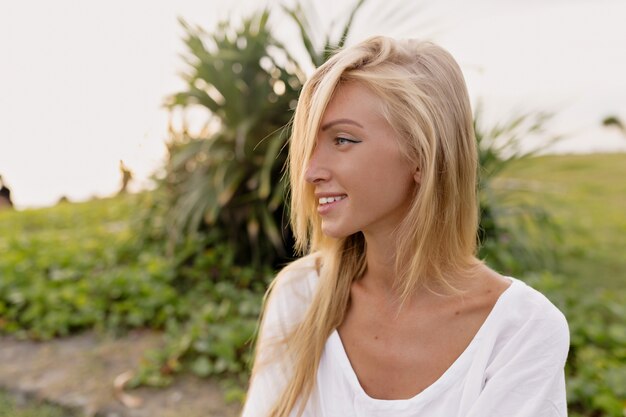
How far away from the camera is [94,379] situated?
335 centimetres

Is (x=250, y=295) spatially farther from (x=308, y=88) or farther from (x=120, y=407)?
(x=308, y=88)

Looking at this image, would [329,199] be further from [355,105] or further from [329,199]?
[355,105]

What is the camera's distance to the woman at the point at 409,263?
5.21ft

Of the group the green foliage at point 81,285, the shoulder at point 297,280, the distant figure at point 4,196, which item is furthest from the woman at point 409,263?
the green foliage at point 81,285

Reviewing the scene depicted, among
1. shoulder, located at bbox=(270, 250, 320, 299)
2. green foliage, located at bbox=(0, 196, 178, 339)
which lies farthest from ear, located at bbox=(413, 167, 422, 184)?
green foliage, located at bbox=(0, 196, 178, 339)

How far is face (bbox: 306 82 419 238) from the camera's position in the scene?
164 cm

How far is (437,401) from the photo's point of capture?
5.54ft

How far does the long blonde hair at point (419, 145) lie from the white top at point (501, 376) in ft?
0.49

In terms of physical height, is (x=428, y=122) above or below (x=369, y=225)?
above

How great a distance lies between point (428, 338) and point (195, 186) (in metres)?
3.06

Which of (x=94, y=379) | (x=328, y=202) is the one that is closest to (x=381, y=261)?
(x=328, y=202)

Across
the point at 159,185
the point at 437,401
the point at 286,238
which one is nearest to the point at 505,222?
the point at 286,238

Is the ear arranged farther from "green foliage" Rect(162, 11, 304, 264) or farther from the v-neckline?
"green foliage" Rect(162, 11, 304, 264)

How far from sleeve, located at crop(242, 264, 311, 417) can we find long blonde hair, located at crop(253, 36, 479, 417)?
10 centimetres
